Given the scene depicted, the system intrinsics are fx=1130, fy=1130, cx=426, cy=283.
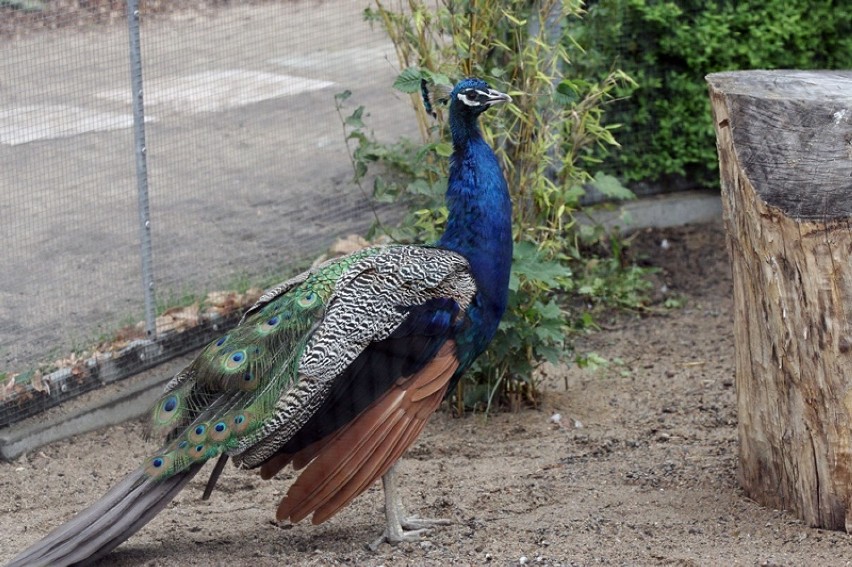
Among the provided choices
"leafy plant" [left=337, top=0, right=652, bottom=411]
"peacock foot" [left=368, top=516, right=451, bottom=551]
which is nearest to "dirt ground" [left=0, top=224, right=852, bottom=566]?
"peacock foot" [left=368, top=516, right=451, bottom=551]

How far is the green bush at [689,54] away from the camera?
7250 millimetres

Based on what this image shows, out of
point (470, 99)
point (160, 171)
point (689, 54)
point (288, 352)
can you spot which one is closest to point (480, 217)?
point (470, 99)

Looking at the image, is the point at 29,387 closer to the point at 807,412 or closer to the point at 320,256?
the point at 320,256

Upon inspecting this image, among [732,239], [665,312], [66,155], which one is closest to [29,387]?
[66,155]

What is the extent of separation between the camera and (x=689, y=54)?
7270mm

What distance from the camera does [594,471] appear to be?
4.75m

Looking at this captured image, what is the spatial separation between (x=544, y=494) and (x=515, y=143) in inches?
66.1

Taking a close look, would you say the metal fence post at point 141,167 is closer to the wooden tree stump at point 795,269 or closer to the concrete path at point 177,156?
the concrete path at point 177,156

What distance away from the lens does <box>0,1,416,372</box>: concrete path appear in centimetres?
527

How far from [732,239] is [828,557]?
112cm

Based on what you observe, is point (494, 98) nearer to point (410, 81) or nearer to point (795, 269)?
point (410, 81)

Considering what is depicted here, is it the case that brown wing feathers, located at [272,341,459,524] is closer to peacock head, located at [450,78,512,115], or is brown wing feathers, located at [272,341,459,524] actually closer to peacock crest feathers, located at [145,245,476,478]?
peacock crest feathers, located at [145,245,476,478]

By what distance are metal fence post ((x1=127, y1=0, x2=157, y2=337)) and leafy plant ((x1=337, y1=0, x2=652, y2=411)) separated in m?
0.98

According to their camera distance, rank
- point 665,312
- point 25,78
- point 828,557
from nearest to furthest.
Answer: point 828,557
point 25,78
point 665,312
